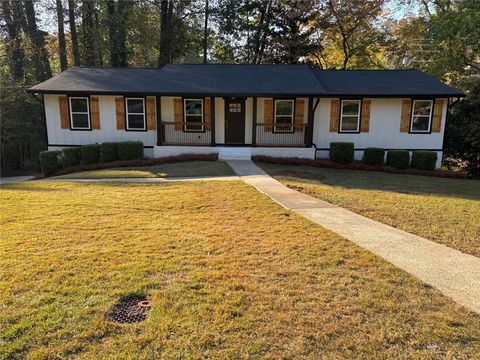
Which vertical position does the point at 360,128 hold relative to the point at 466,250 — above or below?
above

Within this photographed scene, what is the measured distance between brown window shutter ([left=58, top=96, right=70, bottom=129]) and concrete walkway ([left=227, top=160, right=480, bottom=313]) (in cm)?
1174

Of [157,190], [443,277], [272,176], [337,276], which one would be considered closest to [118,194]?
[157,190]

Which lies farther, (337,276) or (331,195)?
(331,195)

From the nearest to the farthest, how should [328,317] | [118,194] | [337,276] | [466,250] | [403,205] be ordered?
[328,317]
[337,276]
[466,250]
[403,205]
[118,194]

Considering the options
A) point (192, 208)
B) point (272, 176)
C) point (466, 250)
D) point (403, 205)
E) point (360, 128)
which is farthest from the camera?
point (360, 128)

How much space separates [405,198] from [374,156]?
21.5ft

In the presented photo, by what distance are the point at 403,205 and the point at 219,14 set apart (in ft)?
82.2

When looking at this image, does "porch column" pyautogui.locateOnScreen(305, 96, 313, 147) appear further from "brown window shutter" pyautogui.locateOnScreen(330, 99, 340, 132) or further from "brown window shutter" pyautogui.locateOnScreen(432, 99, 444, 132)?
"brown window shutter" pyautogui.locateOnScreen(432, 99, 444, 132)

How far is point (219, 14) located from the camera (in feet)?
92.3

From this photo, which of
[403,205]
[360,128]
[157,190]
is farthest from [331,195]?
[360,128]

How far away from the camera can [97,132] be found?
15836 mm

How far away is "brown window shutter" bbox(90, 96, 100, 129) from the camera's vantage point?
1557 centimetres

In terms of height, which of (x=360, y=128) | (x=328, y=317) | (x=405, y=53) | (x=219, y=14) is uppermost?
(x=219, y=14)

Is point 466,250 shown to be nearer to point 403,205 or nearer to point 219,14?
point 403,205
